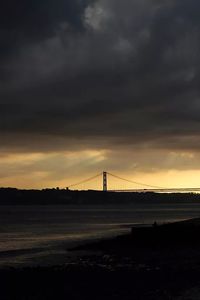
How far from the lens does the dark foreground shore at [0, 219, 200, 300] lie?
22.1 meters

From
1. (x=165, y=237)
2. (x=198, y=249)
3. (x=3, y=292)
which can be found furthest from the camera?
(x=165, y=237)

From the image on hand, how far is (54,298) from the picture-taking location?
68.8ft

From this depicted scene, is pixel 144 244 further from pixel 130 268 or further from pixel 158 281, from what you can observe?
pixel 158 281

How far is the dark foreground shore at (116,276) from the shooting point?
72.4 ft

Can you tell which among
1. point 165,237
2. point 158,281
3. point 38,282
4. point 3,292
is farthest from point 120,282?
point 165,237

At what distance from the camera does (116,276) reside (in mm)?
26844

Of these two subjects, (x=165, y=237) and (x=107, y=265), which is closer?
(x=107, y=265)

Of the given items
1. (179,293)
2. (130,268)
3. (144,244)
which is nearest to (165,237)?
(144,244)

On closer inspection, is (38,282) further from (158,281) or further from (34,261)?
(34,261)

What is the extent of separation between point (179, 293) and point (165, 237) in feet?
88.8

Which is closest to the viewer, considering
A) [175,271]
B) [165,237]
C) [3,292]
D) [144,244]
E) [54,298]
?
[54,298]

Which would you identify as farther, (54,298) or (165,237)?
(165,237)

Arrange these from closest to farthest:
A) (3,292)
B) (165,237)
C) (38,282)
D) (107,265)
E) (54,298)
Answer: (54,298) < (3,292) < (38,282) < (107,265) < (165,237)

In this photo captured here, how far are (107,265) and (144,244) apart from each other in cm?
1395
